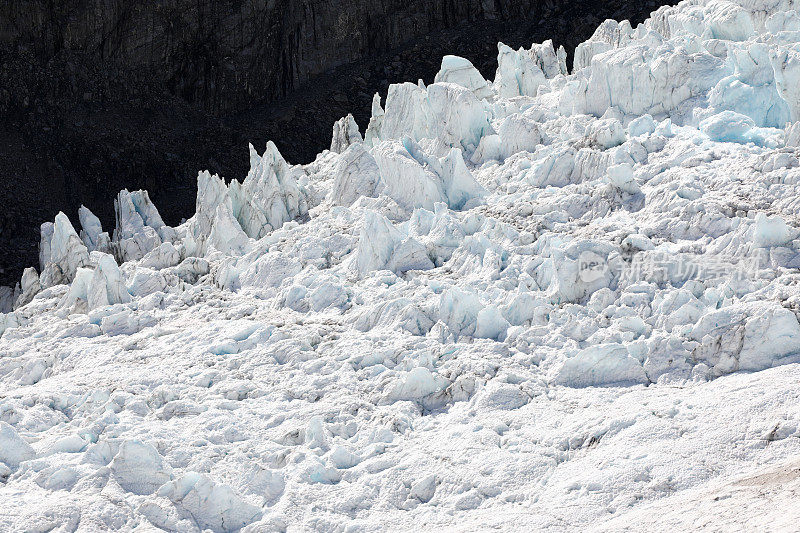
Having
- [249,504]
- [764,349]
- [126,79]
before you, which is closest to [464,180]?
[764,349]

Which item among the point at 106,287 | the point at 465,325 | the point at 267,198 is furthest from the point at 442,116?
Answer: the point at 106,287

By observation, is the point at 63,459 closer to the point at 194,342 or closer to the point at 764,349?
the point at 194,342

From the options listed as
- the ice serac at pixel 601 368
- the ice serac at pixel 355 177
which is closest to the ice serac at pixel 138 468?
the ice serac at pixel 601 368

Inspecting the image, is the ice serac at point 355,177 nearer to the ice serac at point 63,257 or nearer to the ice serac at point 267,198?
the ice serac at point 267,198

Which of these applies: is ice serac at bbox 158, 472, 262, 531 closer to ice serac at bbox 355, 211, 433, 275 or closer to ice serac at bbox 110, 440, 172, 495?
ice serac at bbox 110, 440, 172, 495

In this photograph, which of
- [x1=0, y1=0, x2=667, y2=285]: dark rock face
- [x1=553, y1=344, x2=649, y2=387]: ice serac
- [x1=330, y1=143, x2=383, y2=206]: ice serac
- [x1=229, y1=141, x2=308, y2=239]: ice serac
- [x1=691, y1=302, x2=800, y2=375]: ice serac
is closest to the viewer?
[x1=691, y1=302, x2=800, y2=375]: ice serac

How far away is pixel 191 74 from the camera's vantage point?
58.2m

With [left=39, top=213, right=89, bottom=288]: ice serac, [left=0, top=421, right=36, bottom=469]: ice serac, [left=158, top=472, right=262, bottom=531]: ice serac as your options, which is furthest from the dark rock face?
[left=158, top=472, right=262, bottom=531]: ice serac

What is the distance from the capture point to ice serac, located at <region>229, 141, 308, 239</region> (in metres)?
31.0

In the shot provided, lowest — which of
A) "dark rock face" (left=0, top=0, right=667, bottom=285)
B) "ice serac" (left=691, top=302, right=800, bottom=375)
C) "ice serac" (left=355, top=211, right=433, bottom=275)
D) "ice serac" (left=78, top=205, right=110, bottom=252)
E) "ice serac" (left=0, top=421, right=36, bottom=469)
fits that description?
"ice serac" (left=691, top=302, right=800, bottom=375)

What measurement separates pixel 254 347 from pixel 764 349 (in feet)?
36.9

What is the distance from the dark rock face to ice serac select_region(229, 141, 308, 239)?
17.8 metres

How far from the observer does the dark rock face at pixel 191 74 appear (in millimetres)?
52250

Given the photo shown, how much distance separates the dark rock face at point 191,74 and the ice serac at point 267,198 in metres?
17.8
